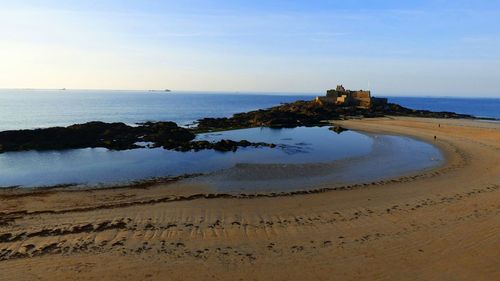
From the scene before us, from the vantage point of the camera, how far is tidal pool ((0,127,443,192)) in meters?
21.5

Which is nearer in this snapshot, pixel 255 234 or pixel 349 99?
pixel 255 234

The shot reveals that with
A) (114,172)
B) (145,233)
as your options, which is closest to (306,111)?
(114,172)

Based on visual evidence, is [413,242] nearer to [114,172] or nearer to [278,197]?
[278,197]

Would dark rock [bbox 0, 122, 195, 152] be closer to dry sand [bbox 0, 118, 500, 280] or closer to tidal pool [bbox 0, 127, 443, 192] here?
tidal pool [bbox 0, 127, 443, 192]

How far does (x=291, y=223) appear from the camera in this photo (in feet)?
45.9

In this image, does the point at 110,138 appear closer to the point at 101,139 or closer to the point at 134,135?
the point at 101,139

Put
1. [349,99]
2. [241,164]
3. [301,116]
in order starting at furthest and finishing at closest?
1. [349,99]
2. [301,116]
3. [241,164]

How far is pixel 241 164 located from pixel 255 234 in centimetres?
1333

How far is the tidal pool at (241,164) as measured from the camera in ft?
70.5

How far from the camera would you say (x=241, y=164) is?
85.7 ft

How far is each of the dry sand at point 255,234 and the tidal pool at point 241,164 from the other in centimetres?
245

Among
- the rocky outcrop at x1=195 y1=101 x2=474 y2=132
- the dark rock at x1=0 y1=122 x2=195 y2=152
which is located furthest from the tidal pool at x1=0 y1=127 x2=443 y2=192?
the rocky outcrop at x1=195 y1=101 x2=474 y2=132

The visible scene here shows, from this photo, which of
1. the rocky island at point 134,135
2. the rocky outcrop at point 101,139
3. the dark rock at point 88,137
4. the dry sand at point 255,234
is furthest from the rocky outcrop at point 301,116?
the dry sand at point 255,234

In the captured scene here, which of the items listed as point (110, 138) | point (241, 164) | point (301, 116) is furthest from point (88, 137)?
point (301, 116)
